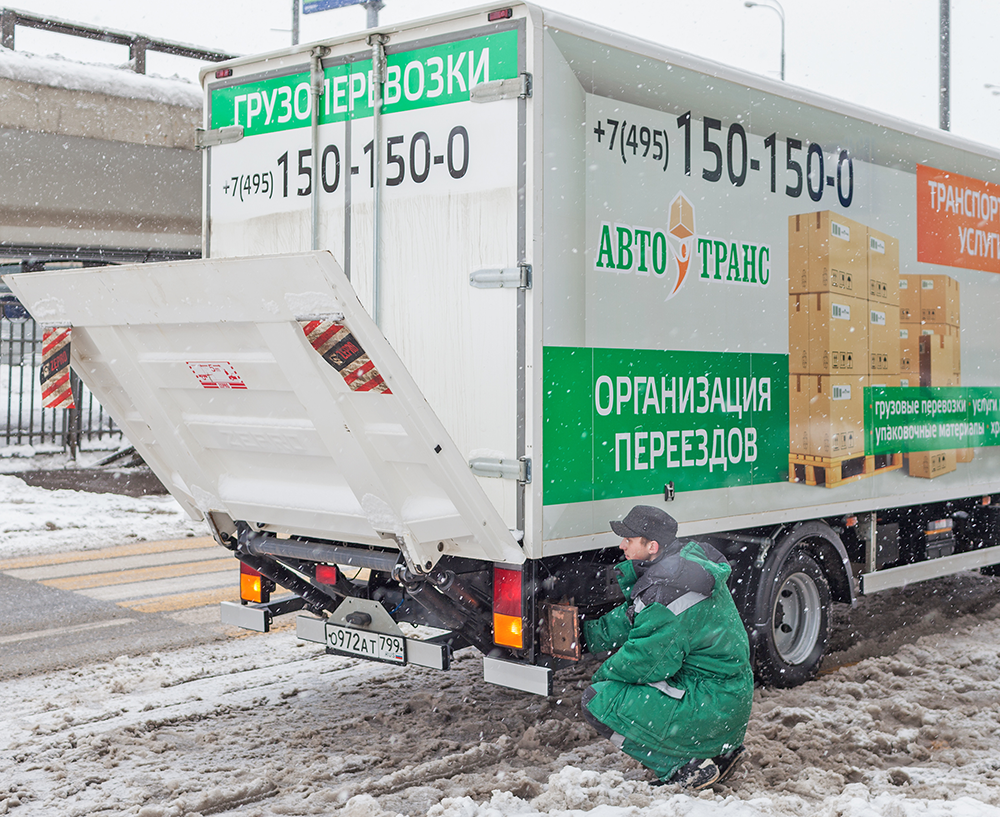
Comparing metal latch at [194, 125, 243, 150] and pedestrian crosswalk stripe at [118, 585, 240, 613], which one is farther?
pedestrian crosswalk stripe at [118, 585, 240, 613]

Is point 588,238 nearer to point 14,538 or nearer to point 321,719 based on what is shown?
point 321,719

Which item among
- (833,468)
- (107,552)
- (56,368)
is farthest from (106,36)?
(833,468)

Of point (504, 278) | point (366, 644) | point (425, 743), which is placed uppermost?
point (504, 278)

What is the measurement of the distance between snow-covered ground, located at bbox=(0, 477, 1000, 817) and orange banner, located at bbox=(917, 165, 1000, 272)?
2.67 meters

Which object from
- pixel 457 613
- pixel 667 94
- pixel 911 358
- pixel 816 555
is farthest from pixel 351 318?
pixel 911 358

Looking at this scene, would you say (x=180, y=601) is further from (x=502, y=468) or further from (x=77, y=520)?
(x=77, y=520)

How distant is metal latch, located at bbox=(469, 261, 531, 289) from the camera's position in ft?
15.6

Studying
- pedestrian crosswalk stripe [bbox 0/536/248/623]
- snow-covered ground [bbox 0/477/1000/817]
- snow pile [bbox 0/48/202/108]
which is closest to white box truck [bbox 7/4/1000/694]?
snow-covered ground [bbox 0/477/1000/817]

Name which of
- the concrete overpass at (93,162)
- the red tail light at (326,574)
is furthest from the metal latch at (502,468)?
the concrete overpass at (93,162)

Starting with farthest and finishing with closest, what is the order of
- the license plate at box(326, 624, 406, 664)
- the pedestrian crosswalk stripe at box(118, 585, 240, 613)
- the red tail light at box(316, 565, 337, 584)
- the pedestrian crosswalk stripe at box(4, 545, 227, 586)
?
the pedestrian crosswalk stripe at box(4, 545, 227, 586) → the pedestrian crosswalk stripe at box(118, 585, 240, 613) → the red tail light at box(316, 565, 337, 584) → the license plate at box(326, 624, 406, 664)

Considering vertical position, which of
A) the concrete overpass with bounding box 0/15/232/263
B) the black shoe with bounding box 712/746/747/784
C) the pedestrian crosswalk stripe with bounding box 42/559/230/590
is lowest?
the black shoe with bounding box 712/746/747/784

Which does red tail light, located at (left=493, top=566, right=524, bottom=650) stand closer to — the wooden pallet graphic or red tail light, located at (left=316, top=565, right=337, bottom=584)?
red tail light, located at (left=316, top=565, right=337, bottom=584)

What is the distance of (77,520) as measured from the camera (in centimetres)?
1305

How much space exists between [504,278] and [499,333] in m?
0.24
